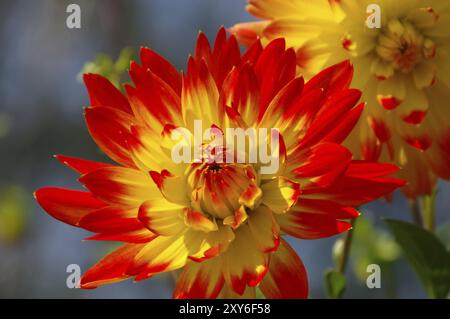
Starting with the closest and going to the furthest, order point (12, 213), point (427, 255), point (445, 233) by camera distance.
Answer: point (427, 255) < point (445, 233) < point (12, 213)

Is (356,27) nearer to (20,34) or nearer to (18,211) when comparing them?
(18,211)

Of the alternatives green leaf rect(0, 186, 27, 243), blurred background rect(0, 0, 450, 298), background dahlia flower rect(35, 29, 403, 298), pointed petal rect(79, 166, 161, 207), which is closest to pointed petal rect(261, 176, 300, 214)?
background dahlia flower rect(35, 29, 403, 298)

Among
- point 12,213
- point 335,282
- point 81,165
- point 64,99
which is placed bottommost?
point 335,282

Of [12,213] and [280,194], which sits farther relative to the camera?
[12,213]

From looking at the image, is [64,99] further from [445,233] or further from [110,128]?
[110,128]

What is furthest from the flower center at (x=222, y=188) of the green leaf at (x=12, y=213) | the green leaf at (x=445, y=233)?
the green leaf at (x=12, y=213)

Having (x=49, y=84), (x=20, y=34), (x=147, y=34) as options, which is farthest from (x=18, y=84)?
(x=147, y=34)

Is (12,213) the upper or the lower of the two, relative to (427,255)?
upper

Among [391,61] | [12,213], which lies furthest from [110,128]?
[12,213]
